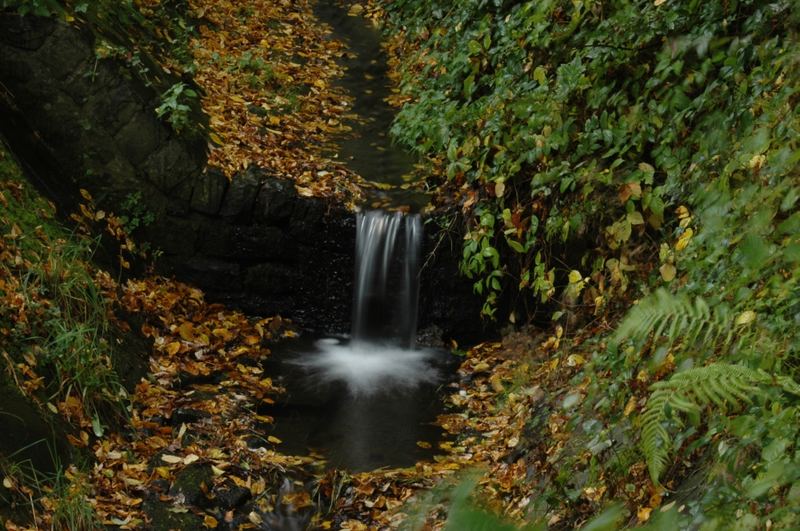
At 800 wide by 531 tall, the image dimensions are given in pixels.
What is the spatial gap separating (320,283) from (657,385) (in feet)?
17.1

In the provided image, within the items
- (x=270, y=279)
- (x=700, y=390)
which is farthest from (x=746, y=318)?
(x=270, y=279)

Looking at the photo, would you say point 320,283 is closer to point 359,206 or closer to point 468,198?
point 359,206

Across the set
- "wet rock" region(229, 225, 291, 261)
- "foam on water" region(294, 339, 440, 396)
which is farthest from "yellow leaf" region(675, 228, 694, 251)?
"wet rock" region(229, 225, 291, 261)

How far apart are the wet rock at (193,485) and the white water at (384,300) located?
208 cm

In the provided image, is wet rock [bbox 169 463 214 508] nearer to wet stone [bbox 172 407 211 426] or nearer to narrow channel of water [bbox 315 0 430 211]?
wet stone [bbox 172 407 211 426]

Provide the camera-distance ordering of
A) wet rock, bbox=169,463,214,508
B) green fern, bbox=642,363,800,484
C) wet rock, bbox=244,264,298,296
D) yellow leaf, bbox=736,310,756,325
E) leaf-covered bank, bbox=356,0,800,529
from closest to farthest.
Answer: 1. green fern, bbox=642,363,800,484
2. leaf-covered bank, bbox=356,0,800,529
3. yellow leaf, bbox=736,310,756,325
4. wet rock, bbox=169,463,214,508
5. wet rock, bbox=244,264,298,296

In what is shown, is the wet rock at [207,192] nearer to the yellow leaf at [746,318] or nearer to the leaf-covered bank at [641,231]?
the leaf-covered bank at [641,231]

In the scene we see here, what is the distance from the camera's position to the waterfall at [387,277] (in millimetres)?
7805

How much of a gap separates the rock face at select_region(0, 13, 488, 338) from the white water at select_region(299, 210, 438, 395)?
0.13 meters

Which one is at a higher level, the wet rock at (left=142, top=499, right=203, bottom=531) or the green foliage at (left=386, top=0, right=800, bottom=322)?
the green foliage at (left=386, top=0, right=800, bottom=322)

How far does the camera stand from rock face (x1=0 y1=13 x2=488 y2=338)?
25.1 ft

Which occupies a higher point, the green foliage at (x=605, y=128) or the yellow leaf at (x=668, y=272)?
the green foliage at (x=605, y=128)

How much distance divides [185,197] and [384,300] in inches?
80.5

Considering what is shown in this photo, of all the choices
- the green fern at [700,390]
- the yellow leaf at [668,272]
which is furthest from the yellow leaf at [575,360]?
the green fern at [700,390]
